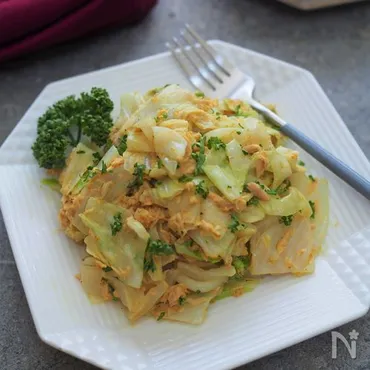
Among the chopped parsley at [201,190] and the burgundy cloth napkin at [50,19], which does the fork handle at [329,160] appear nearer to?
the chopped parsley at [201,190]

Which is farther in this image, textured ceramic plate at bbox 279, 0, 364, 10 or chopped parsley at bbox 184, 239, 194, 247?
textured ceramic plate at bbox 279, 0, 364, 10

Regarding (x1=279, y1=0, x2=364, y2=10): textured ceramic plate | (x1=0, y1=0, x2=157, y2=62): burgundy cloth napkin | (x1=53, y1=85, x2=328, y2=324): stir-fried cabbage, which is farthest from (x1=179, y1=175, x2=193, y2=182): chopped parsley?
(x1=279, y1=0, x2=364, y2=10): textured ceramic plate

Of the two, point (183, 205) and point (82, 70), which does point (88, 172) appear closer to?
point (183, 205)

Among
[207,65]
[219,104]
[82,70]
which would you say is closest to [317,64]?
[207,65]

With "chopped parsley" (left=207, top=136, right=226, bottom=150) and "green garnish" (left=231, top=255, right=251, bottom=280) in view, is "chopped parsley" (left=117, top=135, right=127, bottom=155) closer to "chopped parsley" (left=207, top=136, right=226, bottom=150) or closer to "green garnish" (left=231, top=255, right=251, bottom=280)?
"chopped parsley" (left=207, top=136, right=226, bottom=150)

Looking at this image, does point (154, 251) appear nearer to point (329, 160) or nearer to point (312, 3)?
point (329, 160)

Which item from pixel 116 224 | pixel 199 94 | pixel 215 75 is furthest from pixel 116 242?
pixel 215 75
